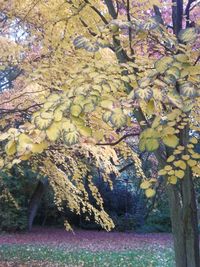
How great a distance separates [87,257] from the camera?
997cm

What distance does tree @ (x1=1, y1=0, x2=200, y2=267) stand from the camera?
1643 millimetres

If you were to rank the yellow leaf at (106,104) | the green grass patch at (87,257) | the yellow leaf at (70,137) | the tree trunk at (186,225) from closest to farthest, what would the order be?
1. the yellow leaf at (70,137)
2. the yellow leaf at (106,104)
3. the tree trunk at (186,225)
4. the green grass patch at (87,257)

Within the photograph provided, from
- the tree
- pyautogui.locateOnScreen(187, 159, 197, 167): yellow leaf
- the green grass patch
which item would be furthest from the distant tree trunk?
pyautogui.locateOnScreen(187, 159, 197, 167): yellow leaf

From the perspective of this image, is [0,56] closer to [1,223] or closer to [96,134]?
[96,134]

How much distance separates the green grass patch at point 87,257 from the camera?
29.8 ft

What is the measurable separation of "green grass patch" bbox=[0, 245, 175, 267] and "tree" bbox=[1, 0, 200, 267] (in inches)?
153

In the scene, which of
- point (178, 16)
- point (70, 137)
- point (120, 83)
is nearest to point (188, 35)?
point (120, 83)

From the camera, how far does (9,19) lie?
4.87m

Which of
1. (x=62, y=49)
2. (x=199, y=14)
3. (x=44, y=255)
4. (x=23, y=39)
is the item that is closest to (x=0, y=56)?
(x=23, y=39)

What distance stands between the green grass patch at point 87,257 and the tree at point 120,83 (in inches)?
153

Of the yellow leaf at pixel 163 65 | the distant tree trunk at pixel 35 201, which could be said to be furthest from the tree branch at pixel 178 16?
the distant tree trunk at pixel 35 201

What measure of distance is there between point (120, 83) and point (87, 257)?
28.0 ft

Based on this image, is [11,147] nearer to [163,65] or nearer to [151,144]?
[151,144]

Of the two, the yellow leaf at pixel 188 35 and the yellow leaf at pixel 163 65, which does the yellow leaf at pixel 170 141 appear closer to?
the yellow leaf at pixel 163 65
